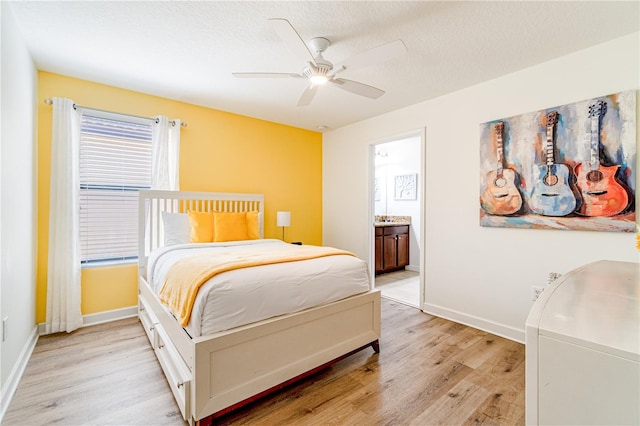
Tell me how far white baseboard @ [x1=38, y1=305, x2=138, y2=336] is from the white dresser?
3619mm

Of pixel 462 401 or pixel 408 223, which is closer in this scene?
pixel 462 401

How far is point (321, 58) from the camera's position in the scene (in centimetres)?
210

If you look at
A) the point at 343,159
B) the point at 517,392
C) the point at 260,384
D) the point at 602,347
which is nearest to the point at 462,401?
the point at 517,392

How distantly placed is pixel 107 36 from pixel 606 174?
3.87m

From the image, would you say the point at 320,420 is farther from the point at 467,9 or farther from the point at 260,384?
the point at 467,9

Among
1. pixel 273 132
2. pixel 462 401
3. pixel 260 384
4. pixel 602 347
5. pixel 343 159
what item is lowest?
pixel 462 401

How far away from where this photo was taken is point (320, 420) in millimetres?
1605

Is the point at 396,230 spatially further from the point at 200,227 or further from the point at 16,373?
the point at 16,373

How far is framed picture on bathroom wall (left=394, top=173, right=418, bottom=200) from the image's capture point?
215 inches

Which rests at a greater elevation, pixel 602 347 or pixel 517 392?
pixel 602 347

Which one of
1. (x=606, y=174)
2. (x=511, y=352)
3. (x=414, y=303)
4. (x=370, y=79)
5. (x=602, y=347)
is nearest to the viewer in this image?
(x=602, y=347)

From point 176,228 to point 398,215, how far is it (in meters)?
4.14

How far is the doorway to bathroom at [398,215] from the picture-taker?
4887mm

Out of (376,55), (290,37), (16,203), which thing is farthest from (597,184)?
(16,203)
